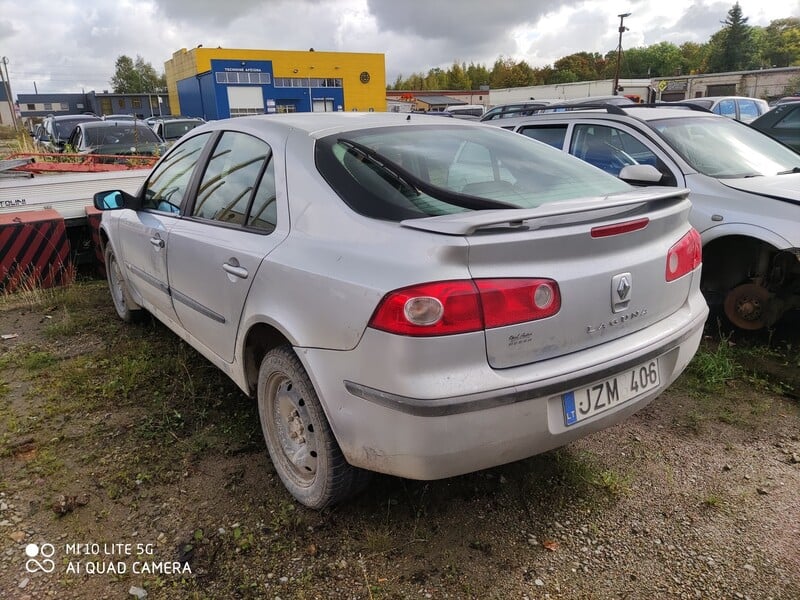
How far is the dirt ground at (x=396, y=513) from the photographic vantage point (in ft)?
7.23

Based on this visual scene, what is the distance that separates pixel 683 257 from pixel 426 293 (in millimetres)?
1328

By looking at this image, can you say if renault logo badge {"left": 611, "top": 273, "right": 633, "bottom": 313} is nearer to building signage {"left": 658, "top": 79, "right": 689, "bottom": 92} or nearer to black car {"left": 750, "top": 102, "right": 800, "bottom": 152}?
black car {"left": 750, "top": 102, "right": 800, "bottom": 152}

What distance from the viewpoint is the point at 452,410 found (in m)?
1.92

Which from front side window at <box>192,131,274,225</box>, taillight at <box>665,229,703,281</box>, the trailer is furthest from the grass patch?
the trailer

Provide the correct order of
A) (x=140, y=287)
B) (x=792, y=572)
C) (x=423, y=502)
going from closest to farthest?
(x=792, y=572) < (x=423, y=502) < (x=140, y=287)

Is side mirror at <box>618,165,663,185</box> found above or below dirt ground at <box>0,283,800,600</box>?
above

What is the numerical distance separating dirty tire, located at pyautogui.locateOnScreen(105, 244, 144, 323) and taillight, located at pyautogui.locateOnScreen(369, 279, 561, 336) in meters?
3.39

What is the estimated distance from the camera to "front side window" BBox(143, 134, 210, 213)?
11.6 feet

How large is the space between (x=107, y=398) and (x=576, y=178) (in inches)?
119

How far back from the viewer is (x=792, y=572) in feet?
7.23

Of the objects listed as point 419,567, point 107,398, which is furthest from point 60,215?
point 419,567

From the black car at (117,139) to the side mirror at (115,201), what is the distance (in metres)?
8.40

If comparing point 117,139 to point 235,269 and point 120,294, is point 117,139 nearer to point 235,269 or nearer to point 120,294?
point 120,294

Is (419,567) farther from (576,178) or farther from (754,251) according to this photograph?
(754,251)
